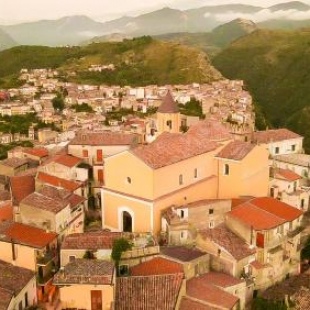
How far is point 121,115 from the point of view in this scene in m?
71.7

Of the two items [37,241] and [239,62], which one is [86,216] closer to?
[37,241]

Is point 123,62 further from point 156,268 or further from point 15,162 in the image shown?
point 156,268

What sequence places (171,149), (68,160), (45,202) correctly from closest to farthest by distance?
(45,202) → (171,149) → (68,160)

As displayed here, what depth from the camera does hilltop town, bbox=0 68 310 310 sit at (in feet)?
66.3

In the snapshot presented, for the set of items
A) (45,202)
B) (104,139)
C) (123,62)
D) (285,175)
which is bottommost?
(285,175)

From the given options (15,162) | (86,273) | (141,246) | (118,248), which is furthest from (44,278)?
(15,162)

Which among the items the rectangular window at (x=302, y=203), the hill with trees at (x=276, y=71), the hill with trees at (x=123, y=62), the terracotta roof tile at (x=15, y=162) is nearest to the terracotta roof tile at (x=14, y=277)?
the terracotta roof tile at (x=15, y=162)

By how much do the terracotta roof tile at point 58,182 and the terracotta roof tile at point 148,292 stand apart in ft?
34.2

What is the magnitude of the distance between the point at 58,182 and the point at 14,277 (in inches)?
366

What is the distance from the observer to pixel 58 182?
29875 mm

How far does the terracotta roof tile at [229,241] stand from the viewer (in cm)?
2373

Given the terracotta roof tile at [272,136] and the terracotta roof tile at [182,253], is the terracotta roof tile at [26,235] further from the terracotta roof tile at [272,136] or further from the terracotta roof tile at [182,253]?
the terracotta roof tile at [272,136]

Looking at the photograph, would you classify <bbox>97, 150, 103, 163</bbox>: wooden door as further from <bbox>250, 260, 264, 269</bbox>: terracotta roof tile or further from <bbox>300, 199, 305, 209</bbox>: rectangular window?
<bbox>250, 260, 264, 269</bbox>: terracotta roof tile

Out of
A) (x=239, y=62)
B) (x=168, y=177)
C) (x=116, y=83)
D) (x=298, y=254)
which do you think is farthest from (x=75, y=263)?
(x=239, y=62)
